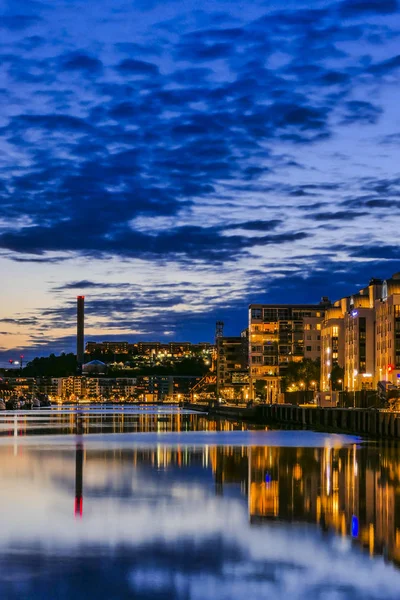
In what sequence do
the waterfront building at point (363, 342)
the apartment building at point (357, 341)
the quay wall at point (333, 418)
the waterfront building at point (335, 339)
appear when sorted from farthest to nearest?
the waterfront building at point (335, 339) < the apartment building at point (357, 341) < the waterfront building at point (363, 342) < the quay wall at point (333, 418)

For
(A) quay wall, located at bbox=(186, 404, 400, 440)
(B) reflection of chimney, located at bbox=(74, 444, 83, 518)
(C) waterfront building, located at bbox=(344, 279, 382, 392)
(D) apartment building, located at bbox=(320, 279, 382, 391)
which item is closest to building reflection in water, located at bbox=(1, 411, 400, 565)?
(B) reflection of chimney, located at bbox=(74, 444, 83, 518)

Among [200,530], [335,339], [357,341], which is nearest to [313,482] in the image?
[200,530]

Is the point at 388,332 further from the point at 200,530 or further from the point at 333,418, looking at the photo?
the point at 200,530

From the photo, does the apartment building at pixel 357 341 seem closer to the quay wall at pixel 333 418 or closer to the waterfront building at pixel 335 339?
the waterfront building at pixel 335 339

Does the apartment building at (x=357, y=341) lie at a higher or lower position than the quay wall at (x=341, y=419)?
higher

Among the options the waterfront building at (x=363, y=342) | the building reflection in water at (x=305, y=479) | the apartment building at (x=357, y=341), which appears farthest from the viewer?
the apartment building at (x=357, y=341)

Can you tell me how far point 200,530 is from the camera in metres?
31.8

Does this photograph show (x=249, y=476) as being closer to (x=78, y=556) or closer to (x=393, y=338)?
(x=78, y=556)

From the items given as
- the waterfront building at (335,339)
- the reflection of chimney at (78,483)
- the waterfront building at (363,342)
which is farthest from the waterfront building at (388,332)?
the reflection of chimney at (78,483)

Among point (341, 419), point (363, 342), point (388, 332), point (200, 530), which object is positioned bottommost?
point (200, 530)

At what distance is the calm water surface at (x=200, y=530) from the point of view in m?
23.2

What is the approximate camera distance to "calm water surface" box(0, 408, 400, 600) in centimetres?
2325

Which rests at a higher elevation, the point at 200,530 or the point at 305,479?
the point at 305,479

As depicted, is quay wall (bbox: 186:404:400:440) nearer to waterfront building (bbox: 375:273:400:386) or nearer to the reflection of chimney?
waterfront building (bbox: 375:273:400:386)
